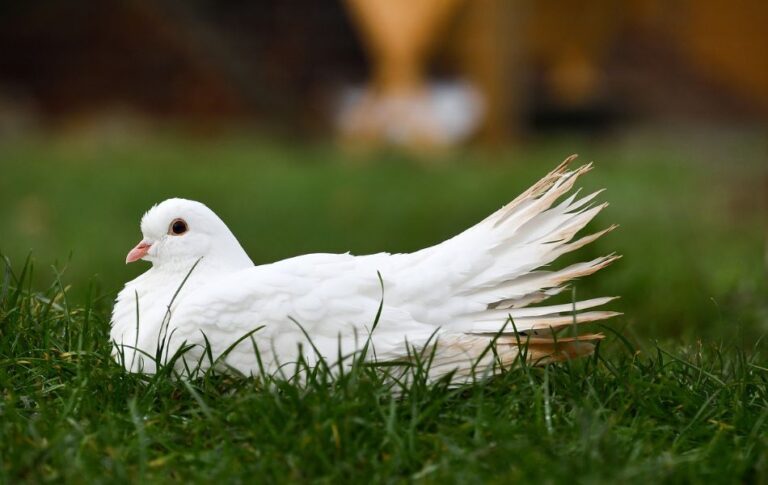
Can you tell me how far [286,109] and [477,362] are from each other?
28.0ft

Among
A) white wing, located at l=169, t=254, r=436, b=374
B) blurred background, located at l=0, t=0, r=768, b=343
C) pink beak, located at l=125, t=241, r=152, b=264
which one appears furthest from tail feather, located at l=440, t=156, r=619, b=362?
pink beak, located at l=125, t=241, r=152, b=264

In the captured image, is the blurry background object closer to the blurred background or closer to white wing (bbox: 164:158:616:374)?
the blurred background

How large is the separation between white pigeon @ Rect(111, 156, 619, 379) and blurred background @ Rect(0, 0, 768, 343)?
533mm

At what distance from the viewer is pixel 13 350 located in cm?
282

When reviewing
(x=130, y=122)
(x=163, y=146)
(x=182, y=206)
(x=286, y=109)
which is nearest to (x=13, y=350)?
(x=182, y=206)

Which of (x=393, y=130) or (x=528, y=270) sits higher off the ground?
(x=393, y=130)

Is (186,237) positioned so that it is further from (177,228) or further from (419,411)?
(419,411)

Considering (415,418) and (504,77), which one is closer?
(415,418)

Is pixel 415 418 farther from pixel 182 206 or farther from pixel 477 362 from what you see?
pixel 182 206

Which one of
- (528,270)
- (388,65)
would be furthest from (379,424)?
(388,65)

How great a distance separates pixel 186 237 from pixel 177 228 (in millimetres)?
43

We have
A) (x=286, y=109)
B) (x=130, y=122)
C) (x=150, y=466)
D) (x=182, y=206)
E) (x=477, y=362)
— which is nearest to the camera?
(x=150, y=466)

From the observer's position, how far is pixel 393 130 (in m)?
8.88

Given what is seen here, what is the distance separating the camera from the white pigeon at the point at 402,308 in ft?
8.31
